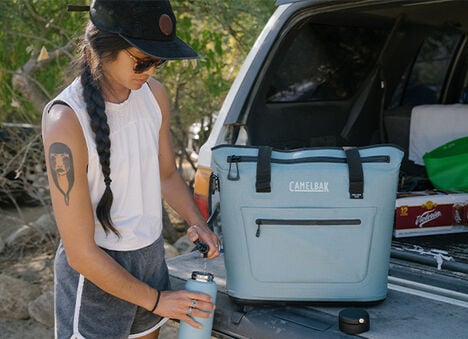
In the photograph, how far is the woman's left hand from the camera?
2.31 m

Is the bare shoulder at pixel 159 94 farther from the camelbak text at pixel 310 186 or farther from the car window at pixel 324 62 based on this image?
the car window at pixel 324 62

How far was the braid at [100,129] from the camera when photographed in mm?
1952

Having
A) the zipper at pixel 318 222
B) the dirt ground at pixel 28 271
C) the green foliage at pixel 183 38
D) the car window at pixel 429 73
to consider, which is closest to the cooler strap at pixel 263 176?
the zipper at pixel 318 222

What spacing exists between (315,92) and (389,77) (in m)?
0.73

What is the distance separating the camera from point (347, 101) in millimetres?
4285

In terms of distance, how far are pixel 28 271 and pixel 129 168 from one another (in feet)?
12.0

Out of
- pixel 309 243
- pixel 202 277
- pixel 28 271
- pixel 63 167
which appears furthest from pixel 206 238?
pixel 28 271

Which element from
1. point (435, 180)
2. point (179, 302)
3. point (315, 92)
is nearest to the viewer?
point (179, 302)

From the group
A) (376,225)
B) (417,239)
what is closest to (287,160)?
(376,225)

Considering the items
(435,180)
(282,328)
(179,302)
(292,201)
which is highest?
(292,201)

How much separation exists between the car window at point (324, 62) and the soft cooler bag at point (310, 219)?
1338 mm

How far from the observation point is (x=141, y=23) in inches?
76.0

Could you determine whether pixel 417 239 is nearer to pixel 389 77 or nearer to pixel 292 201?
pixel 292 201

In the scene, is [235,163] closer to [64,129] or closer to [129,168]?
[129,168]
